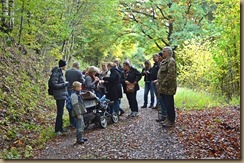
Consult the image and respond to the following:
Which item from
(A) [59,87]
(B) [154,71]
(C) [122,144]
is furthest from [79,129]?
(B) [154,71]

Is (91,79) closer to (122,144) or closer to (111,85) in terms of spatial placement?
(111,85)

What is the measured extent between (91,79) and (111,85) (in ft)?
1.77

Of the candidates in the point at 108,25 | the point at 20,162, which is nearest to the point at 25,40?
the point at 108,25

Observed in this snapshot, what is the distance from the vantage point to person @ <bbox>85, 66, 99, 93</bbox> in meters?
8.32

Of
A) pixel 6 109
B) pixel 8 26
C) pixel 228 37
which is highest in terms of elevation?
pixel 8 26

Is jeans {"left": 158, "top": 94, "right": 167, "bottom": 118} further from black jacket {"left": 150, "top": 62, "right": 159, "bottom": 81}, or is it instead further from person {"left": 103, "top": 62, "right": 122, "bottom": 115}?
black jacket {"left": 150, "top": 62, "right": 159, "bottom": 81}

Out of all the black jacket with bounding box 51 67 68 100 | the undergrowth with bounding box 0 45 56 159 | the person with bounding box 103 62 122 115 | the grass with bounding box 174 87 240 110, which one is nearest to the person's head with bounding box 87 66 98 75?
the person with bounding box 103 62 122 115

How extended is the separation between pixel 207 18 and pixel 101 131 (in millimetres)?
12289

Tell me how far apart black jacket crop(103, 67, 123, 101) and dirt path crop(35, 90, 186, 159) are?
1005 millimetres

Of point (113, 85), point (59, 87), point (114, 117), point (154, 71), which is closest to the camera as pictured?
point (59, 87)

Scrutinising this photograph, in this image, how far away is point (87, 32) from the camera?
18.8 meters

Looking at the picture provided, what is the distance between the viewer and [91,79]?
8.52m

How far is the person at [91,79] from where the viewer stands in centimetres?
832

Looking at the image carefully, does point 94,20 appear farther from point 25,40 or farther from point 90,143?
point 90,143
